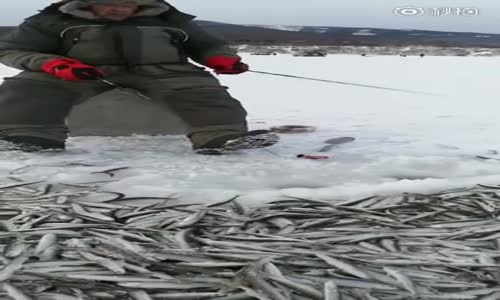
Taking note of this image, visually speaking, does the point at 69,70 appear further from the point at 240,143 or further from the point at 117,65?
the point at 240,143

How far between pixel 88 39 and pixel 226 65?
775 mm

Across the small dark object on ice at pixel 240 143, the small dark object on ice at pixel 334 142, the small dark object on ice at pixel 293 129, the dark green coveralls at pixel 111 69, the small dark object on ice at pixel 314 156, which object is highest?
the dark green coveralls at pixel 111 69

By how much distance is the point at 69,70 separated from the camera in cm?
307

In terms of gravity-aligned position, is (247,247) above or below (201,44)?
below

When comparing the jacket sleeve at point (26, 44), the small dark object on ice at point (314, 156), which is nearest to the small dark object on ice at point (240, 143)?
the small dark object on ice at point (314, 156)

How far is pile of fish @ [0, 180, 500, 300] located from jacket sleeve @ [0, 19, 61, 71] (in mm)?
1372

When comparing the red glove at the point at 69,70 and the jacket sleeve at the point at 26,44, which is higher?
the jacket sleeve at the point at 26,44

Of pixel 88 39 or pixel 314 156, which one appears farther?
pixel 88 39

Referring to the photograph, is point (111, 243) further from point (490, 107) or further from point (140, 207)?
point (490, 107)

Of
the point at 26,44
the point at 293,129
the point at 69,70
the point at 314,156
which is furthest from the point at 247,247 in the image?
the point at 293,129

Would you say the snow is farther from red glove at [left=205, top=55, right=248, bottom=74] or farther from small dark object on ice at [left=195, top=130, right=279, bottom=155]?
red glove at [left=205, top=55, right=248, bottom=74]

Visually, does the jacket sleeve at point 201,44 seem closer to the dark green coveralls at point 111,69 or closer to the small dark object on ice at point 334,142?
the dark green coveralls at point 111,69

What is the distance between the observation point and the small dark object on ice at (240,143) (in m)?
3.12

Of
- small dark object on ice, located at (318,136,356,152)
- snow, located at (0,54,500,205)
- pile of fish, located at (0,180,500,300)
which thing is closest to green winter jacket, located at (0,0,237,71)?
snow, located at (0,54,500,205)
